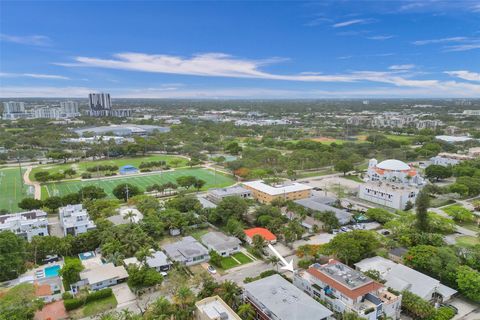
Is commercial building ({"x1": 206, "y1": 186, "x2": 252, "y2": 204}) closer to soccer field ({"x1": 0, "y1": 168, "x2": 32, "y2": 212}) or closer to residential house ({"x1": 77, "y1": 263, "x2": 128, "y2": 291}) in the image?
residential house ({"x1": 77, "y1": 263, "x2": 128, "y2": 291})

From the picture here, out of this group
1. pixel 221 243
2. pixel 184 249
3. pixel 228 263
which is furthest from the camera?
pixel 221 243

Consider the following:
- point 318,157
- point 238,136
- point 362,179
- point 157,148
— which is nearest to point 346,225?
point 362,179

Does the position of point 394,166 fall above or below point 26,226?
above

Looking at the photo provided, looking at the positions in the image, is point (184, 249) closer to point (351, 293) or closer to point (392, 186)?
point (351, 293)

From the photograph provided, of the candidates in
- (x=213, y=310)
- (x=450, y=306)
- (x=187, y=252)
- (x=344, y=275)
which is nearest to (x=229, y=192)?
(x=187, y=252)

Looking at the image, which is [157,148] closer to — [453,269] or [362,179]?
[362,179]

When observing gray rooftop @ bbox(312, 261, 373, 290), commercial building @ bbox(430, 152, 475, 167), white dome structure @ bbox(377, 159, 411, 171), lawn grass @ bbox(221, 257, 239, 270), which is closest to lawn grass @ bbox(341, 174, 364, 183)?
white dome structure @ bbox(377, 159, 411, 171)
